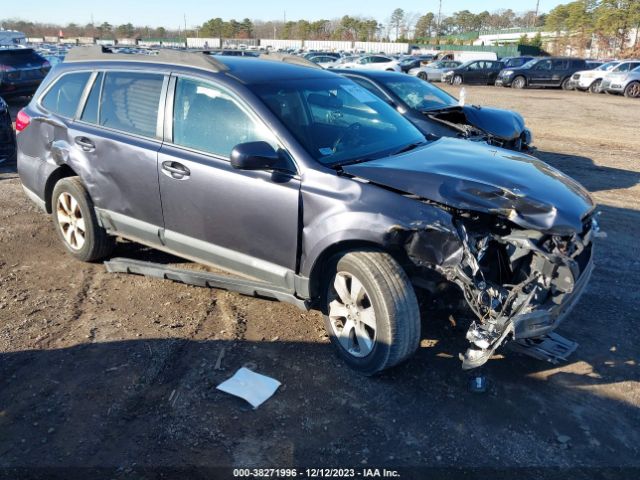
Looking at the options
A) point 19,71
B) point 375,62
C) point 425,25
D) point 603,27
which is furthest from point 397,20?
point 19,71

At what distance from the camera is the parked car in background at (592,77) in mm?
26875

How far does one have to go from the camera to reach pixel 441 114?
25.9ft

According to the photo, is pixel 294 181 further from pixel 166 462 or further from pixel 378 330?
pixel 166 462

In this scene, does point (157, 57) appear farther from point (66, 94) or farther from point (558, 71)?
point (558, 71)

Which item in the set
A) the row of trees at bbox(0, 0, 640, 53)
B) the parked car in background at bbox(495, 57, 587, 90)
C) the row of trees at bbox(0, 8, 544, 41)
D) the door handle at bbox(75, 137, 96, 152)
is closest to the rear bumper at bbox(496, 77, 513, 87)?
the parked car in background at bbox(495, 57, 587, 90)

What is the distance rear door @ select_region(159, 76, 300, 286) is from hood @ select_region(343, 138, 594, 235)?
1.94ft

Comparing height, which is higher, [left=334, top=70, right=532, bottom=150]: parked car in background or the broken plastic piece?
[left=334, top=70, right=532, bottom=150]: parked car in background

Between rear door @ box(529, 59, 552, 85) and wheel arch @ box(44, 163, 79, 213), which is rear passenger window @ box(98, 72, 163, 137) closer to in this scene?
wheel arch @ box(44, 163, 79, 213)

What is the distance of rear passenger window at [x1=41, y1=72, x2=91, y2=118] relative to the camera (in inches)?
199

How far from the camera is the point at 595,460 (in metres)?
2.92

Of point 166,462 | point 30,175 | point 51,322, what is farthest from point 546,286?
point 30,175

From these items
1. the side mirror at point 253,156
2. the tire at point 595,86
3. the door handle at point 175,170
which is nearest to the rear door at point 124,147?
the door handle at point 175,170

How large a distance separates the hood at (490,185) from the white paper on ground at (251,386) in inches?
57.0

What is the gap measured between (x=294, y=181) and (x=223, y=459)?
5.69 feet
